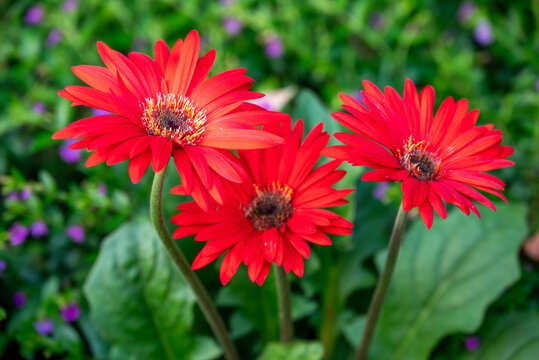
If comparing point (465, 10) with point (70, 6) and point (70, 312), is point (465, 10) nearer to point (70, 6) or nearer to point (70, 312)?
point (70, 6)

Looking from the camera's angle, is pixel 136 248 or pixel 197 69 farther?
pixel 136 248

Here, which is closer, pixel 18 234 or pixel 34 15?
pixel 18 234

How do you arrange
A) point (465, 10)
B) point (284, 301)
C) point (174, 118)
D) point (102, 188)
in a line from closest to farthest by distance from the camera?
point (174, 118) < point (284, 301) < point (102, 188) < point (465, 10)

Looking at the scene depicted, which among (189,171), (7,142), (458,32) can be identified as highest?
(458,32)

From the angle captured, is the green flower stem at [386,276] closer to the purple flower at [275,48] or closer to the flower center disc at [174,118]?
the flower center disc at [174,118]

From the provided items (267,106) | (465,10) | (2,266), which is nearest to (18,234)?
(2,266)

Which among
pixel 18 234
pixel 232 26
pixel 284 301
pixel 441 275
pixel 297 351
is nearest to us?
pixel 284 301

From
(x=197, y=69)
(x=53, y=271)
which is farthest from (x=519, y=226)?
(x=53, y=271)

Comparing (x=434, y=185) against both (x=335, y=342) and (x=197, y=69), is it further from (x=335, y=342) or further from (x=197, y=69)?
(x=335, y=342)
